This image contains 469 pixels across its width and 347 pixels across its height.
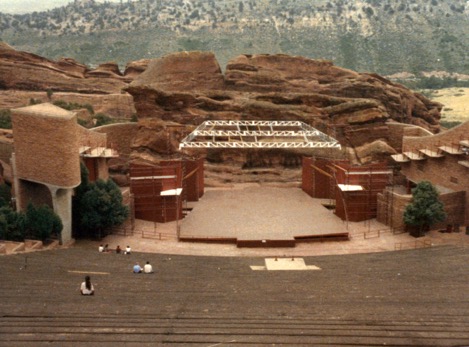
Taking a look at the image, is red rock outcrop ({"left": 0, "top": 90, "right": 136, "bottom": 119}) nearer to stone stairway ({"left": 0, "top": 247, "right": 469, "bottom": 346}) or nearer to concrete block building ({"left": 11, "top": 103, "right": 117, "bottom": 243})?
concrete block building ({"left": 11, "top": 103, "right": 117, "bottom": 243})

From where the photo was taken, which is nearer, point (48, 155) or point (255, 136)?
point (48, 155)

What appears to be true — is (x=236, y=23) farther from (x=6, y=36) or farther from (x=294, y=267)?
(x=294, y=267)

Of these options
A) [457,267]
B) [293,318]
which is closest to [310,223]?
[457,267]

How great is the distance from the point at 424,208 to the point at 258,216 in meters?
9.19

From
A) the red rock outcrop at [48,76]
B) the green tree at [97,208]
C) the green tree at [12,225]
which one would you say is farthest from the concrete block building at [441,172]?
A: the red rock outcrop at [48,76]

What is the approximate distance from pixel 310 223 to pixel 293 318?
1646 cm

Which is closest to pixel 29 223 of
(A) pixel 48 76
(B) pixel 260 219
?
(B) pixel 260 219

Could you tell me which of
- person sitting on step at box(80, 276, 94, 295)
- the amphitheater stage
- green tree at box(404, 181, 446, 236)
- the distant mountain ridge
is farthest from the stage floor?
the distant mountain ridge

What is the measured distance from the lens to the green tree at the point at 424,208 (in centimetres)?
2639

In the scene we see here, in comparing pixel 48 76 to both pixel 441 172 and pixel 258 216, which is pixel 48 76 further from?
pixel 441 172

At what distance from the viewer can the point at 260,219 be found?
29984 mm

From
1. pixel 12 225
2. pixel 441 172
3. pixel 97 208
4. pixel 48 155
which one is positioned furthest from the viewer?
pixel 441 172

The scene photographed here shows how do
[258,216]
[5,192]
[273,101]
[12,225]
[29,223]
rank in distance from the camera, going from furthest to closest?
1. [273,101]
2. [258,216]
3. [5,192]
4. [29,223]
5. [12,225]

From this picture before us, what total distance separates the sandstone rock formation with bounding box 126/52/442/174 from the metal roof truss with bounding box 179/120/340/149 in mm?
1076
